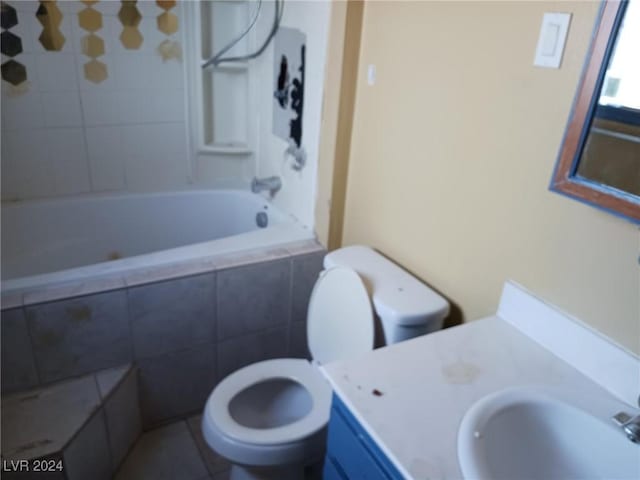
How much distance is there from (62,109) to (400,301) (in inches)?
69.3

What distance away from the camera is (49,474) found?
1400 millimetres

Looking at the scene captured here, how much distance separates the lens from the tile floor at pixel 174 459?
172cm

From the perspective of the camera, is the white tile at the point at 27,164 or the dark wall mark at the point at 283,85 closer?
the dark wall mark at the point at 283,85

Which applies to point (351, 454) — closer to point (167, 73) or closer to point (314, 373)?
point (314, 373)

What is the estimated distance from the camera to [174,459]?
1779 millimetres

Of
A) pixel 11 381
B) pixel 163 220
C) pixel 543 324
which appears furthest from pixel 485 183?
pixel 163 220

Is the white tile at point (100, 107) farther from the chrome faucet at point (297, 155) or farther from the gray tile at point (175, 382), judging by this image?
the gray tile at point (175, 382)

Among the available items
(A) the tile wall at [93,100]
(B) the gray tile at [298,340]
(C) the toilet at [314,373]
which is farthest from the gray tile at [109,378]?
(A) the tile wall at [93,100]

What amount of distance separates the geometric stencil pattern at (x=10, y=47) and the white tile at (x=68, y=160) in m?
0.25

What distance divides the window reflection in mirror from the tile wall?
6.34 ft

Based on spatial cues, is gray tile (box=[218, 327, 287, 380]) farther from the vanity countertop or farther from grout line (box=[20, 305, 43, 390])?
the vanity countertop

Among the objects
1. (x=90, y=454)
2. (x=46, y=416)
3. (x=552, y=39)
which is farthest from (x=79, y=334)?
(x=552, y=39)

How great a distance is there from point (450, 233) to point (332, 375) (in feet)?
1.88

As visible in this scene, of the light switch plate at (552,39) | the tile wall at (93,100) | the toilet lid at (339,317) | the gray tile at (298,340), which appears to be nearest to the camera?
the light switch plate at (552,39)
